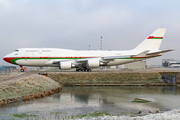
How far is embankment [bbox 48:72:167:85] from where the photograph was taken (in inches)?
865

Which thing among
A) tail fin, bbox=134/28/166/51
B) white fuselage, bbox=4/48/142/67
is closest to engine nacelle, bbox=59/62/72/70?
white fuselage, bbox=4/48/142/67

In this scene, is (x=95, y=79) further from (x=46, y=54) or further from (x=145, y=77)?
(x=46, y=54)

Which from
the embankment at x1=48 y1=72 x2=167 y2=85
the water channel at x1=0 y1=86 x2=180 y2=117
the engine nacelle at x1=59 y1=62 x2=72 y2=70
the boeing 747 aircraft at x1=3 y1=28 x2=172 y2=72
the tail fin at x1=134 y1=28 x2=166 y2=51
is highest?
the tail fin at x1=134 y1=28 x2=166 y2=51

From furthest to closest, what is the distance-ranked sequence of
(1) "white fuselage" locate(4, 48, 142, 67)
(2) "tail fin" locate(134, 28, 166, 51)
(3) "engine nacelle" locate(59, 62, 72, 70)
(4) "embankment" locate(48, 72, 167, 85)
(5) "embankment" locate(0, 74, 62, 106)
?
(2) "tail fin" locate(134, 28, 166, 51), (1) "white fuselage" locate(4, 48, 142, 67), (3) "engine nacelle" locate(59, 62, 72, 70), (4) "embankment" locate(48, 72, 167, 85), (5) "embankment" locate(0, 74, 62, 106)

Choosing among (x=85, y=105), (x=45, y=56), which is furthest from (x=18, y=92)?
(x=45, y=56)

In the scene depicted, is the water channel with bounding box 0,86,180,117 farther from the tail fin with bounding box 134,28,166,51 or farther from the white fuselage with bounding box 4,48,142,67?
the tail fin with bounding box 134,28,166,51

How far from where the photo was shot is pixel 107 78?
74.5 feet

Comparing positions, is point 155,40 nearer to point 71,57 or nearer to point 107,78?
point 107,78

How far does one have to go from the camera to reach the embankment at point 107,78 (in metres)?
22.0

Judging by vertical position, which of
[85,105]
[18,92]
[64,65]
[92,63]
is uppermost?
[92,63]

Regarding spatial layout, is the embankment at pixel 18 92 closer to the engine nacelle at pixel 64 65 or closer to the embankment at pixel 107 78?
the embankment at pixel 107 78

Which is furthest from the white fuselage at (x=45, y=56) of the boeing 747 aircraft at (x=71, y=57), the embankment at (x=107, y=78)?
the embankment at (x=107, y=78)

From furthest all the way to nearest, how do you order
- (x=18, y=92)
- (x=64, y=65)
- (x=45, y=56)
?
(x=45, y=56) → (x=64, y=65) → (x=18, y=92)

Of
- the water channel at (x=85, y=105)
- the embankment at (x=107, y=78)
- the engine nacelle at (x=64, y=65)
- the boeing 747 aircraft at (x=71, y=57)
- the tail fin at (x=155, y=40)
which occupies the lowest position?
the water channel at (x=85, y=105)
